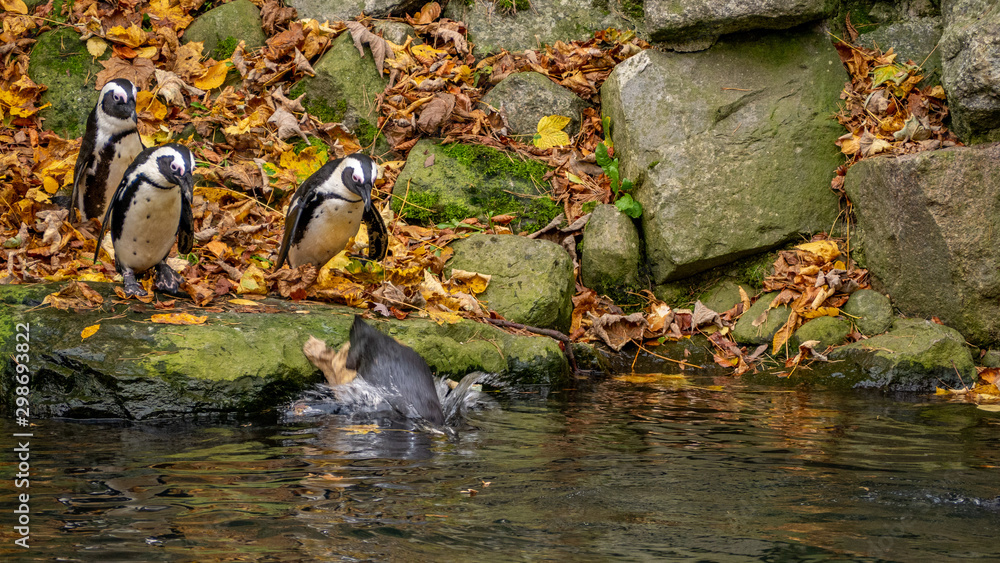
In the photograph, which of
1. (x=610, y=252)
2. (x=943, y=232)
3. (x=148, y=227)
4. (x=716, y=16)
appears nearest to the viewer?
(x=148, y=227)

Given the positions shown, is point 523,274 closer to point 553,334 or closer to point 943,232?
point 553,334

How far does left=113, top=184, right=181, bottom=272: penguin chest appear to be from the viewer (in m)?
5.38

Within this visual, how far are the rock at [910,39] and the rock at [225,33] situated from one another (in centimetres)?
550

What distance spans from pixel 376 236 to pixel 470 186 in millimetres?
1440

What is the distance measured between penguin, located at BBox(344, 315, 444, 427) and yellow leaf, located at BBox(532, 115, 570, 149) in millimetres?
3897

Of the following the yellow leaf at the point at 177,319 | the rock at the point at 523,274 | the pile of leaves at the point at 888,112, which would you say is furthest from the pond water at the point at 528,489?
the pile of leaves at the point at 888,112

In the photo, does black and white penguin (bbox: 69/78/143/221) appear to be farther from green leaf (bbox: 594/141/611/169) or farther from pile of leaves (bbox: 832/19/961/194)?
pile of leaves (bbox: 832/19/961/194)

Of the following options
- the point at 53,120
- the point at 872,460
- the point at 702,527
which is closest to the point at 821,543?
the point at 702,527

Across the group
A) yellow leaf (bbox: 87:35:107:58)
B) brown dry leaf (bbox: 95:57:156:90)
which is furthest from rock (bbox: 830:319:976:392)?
yellow leaf (bbox: 87:35:107:58)

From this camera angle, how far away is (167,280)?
5.62 m

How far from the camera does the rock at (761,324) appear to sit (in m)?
6.64

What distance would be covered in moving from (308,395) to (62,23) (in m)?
5.52

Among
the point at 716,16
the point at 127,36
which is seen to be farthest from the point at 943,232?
the point at 127,36

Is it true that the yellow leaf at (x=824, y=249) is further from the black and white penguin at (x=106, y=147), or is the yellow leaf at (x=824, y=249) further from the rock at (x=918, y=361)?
the black and white penguin at (x=106, y=147)
